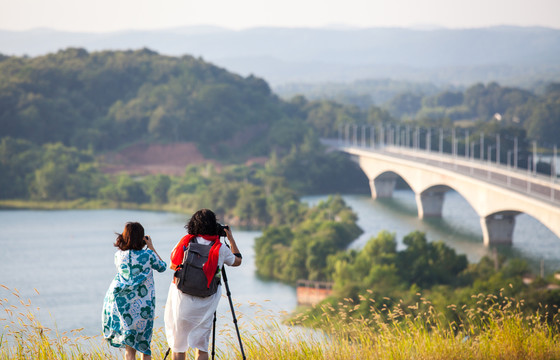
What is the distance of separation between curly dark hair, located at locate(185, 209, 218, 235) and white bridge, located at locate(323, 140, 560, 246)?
104ft

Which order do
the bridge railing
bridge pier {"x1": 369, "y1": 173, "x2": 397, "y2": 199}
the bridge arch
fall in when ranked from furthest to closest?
1. bridge pier {"x1": 369, "y1": 173, "x2": 397, "y2": 199}
2. the bridge railing
3. the bridge arch

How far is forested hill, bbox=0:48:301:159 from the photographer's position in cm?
8288

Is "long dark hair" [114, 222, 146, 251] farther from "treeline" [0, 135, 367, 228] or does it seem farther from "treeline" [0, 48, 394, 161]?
"treeline" [0, 48, 394, 161]

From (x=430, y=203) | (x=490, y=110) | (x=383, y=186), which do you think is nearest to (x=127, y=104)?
(x=383, y=186)

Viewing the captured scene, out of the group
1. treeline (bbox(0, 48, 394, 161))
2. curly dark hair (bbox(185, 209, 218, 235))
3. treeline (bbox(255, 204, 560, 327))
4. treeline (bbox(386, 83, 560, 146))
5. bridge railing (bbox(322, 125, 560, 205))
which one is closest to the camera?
curly dark hair (bbox(185, 209, 218, 235))

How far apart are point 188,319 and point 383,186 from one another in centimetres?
6603

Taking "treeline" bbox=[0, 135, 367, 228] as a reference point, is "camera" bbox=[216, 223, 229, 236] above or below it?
above

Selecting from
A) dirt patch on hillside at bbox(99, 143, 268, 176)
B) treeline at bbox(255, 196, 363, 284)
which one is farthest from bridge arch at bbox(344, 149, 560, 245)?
dirt patch on hillside at bbox(99, 143, 268, 176)

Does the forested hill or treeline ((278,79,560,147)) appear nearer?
the forested hill

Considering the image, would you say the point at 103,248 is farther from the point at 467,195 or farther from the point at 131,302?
the point at 131,302

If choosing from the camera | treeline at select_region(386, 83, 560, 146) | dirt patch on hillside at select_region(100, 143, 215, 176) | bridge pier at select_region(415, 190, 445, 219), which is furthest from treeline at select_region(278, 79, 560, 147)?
Result: the camera

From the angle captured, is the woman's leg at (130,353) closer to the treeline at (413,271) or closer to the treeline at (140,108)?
the treeline at (413,271)

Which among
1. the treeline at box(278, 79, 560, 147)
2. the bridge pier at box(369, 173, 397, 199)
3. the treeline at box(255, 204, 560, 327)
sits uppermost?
the treeline at box(278, 79, 560, 147)

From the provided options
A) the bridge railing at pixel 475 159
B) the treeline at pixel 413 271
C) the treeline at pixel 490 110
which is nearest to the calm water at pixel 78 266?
the treeline at pixel 413 271
